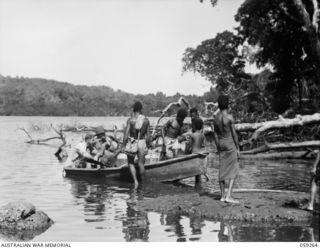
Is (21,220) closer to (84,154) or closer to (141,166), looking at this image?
(141,166)

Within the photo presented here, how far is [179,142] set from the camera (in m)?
13.0

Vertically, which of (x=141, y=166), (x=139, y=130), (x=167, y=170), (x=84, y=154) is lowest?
(x=167, y=170)

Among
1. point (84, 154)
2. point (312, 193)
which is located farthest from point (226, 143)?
point (84, 154)

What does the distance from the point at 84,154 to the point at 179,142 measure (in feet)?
8.30

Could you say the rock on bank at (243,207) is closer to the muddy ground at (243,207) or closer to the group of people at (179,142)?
the muddy ground at (243,207)

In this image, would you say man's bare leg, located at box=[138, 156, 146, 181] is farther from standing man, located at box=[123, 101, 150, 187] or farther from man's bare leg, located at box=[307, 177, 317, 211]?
man's bare leg, located at box=[307, 177, 317, 211]

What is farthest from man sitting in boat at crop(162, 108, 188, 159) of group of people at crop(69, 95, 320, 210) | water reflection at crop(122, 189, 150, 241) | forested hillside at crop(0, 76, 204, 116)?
forested hillside at crop(0, 76, 204, 116)

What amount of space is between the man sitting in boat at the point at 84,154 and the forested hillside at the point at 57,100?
4950cm

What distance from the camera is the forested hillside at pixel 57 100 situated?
7906 centimetres

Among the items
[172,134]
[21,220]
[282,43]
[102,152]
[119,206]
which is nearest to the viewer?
[21,220]

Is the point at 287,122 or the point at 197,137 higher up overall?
the point at 287,122

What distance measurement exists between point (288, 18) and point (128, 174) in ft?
43.6

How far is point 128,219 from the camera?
8.55 metres

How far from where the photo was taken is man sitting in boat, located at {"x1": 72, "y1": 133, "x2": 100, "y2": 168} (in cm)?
1332
